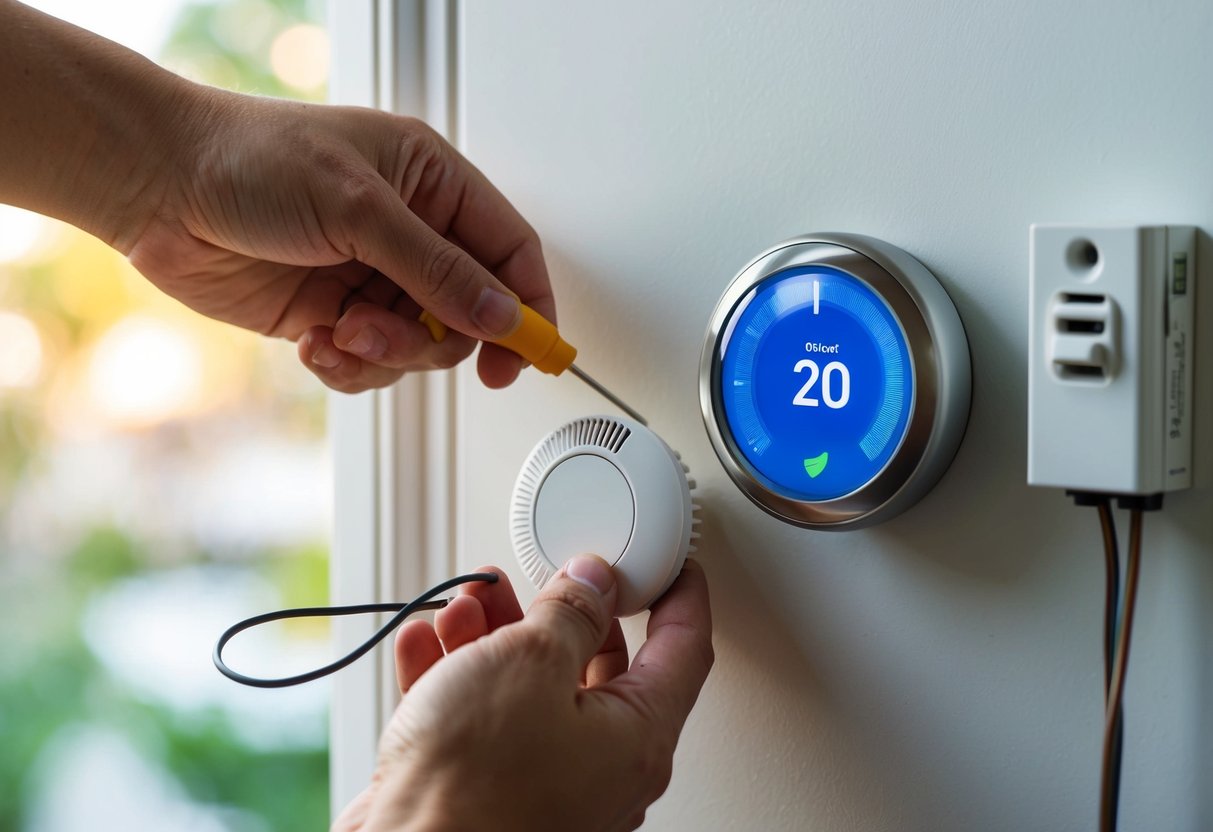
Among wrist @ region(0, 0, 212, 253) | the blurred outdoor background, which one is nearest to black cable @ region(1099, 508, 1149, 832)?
wrist @ region(0, 0, 212, 253)

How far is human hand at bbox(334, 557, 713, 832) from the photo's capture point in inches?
17.5

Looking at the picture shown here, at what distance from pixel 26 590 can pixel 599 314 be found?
1340 mm

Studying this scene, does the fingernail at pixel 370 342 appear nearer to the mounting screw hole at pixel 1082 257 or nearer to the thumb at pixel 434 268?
the thumb at pixel 434 268

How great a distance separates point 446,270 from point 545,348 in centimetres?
7

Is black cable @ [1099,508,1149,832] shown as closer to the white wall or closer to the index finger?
the white wall

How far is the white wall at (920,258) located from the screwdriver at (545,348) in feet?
0.09

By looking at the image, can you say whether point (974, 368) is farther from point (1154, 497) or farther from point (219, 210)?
point (219, 210)

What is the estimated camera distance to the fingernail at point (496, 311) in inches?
22.8

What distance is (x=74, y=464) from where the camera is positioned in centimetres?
150

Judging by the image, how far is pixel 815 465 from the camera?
1.73 ft

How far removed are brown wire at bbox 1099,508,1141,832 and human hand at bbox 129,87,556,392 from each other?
0.34 m

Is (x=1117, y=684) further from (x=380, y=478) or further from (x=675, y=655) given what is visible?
(x=380, y=478)

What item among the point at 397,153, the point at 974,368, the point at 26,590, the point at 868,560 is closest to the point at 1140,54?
the point at 974,368

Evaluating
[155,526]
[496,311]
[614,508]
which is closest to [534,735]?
[614,508]
